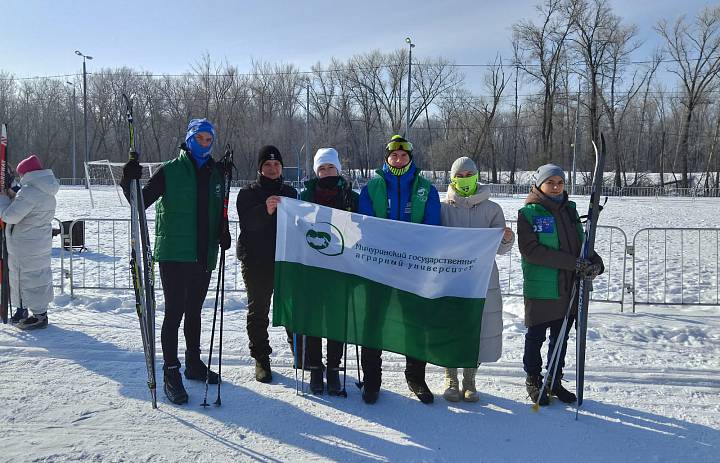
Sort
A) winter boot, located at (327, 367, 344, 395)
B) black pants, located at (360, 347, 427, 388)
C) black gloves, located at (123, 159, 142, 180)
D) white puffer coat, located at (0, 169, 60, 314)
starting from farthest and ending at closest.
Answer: white puffer coat, located at (0, 169, 60, 314) < winter boot, located at (327, 367, 344, 395) < black pants, located at (360, 347, 427, 388) < black gloves, located at (123, 159, 142, 180)

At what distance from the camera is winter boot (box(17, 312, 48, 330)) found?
6.05 m

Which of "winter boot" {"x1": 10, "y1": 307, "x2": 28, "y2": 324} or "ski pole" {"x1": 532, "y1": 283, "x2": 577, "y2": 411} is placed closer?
"ski pole" {"x1": 532, "y1": 283, "x2": 577, "y2": 411}

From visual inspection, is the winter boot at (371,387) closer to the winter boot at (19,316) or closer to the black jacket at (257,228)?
the black jacket at (257,228)

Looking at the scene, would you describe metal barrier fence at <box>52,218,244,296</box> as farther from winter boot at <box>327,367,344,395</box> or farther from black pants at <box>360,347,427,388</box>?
black pants at <box>360,347,427,388</box>

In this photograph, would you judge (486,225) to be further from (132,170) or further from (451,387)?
(132,170)

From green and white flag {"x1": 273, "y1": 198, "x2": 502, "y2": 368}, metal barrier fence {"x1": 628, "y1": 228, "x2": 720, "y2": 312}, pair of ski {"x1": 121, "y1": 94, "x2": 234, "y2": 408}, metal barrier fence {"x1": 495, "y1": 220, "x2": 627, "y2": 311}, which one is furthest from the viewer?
metal barrier fence {"x1": 495, "y1": 220, "x2": 627, "y2": 311}

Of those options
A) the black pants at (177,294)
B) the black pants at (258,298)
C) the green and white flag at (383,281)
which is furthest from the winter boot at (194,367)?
the green and white flag at (383,281)

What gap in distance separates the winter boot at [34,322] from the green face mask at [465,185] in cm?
495

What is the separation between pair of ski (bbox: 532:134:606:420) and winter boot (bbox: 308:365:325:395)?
5.73ft

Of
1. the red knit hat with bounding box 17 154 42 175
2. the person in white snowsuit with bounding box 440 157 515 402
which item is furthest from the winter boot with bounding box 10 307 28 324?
the person in white snowsuit with bounding box 440 157 515 402

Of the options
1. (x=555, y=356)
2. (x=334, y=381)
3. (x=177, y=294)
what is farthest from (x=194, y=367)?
(x=555, y=356)

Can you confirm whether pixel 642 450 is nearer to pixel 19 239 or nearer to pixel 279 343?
pixel 279 343

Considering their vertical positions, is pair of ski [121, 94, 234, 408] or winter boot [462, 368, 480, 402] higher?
pair of ski [121, 94, 234, 408]

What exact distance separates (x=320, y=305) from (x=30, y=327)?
3770mm
